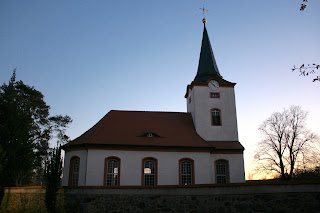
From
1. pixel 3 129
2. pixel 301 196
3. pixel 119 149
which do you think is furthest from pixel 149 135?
pixel 301 196

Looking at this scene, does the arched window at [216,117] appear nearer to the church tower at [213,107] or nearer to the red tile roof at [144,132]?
the church tower at [213,107]

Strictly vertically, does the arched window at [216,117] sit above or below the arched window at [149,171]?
above

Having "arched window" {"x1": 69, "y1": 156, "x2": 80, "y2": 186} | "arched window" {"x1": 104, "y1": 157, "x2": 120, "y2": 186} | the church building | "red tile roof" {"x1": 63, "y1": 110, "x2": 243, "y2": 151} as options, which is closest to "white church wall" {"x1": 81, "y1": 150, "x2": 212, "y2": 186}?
the church building

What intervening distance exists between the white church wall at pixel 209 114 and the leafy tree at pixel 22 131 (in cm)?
1421

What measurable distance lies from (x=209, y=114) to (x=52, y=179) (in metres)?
14.8

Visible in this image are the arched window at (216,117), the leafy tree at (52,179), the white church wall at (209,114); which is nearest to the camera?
the leafy tree at (52,179)

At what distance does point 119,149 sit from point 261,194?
38.9ft

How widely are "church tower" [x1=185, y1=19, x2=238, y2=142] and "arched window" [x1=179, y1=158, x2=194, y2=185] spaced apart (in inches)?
134

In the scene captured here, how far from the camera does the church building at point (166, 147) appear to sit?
20.4 metres

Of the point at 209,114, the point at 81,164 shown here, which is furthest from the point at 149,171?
the point at 209,114

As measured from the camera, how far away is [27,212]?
15094 millimetres

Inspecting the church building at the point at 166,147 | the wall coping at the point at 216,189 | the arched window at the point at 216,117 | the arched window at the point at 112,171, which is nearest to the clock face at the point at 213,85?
the church building at the point at 166,147

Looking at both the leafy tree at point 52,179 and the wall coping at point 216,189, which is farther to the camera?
the leafy tree at point 52,179

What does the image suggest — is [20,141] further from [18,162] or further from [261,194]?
[261,194]
